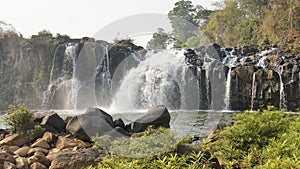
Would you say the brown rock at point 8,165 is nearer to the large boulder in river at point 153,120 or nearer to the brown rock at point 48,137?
the brown rock at point 48,137

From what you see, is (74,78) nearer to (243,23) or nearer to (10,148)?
(10,148)

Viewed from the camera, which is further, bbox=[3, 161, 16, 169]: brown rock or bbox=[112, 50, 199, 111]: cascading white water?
bbox=[112, 50, 199, 111]: cascading white water

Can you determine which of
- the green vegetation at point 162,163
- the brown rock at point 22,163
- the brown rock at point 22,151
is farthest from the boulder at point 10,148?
the green vegetation at point 162,163

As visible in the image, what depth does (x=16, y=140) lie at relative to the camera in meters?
6.58

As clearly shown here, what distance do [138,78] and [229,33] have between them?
12453 mm

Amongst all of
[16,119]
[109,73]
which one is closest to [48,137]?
[16,119]

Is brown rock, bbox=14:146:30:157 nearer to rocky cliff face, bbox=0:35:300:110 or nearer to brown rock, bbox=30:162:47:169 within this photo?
brown rock, bbox=30:162:47:169

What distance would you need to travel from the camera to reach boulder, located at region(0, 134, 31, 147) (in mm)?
6492

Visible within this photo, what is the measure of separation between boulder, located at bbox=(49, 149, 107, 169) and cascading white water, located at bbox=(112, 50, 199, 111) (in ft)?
38.1

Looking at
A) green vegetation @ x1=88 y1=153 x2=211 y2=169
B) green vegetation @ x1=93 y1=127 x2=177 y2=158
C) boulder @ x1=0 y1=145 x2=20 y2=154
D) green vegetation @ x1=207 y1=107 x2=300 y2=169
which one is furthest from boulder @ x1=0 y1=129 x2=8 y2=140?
green vegetation @ x1=207 y1=107 x2=300 y2=169

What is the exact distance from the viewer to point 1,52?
22.2 metres

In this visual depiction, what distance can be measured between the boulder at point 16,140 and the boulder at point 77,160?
6.91 feet

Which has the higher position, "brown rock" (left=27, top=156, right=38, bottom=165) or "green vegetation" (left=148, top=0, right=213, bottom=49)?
"green vegetation" (left=148, top=0, right=213, bottom=49)

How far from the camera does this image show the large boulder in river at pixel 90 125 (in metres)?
6.66
